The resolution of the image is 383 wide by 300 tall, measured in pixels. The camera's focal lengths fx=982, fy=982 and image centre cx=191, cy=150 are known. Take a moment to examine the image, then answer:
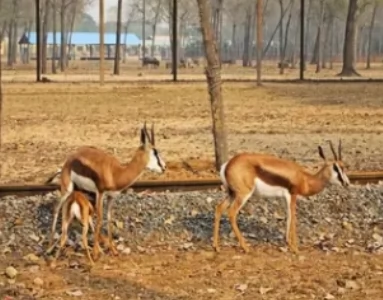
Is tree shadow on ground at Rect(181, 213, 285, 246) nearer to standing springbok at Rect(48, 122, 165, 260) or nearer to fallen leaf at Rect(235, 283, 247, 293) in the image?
standing springbok at Rect(48, 122, 165, 260)

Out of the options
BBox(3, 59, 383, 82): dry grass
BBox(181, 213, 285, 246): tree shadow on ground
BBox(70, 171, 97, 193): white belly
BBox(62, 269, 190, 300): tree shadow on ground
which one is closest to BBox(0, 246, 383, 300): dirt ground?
BBox(62, 269, 190, 300): tree shadow on ground

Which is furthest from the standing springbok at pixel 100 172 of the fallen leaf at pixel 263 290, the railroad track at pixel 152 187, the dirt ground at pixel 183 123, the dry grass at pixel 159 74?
the dry grass at pixel 159 74

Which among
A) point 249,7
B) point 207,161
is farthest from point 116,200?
point 249,7

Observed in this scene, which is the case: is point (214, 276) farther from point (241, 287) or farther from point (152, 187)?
point (152, 187)

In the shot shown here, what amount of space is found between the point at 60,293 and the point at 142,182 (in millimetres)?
3917

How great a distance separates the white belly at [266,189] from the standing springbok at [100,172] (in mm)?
830

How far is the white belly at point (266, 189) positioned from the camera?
27.5 ft

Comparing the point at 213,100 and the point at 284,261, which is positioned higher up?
the point at 213,100

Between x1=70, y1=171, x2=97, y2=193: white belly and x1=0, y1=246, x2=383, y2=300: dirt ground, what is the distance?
616mm

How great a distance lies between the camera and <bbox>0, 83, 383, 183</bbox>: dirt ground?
47.8ft

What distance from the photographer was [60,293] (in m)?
7.29

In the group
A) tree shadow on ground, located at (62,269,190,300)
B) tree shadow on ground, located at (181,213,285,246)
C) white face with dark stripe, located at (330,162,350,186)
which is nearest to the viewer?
tree shadow on ground, located at (62,269,190,300)

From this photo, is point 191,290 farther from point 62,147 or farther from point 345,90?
point 345,90

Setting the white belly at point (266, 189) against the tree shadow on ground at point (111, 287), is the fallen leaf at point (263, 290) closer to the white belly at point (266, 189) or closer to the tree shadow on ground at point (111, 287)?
the tree shadow on ground at point (111, 287)
